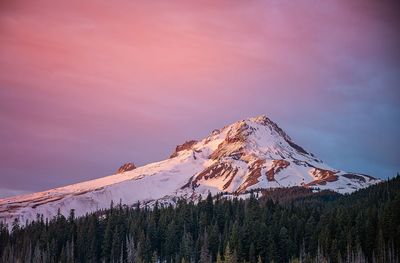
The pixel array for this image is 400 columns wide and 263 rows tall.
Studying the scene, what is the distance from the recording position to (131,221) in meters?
187

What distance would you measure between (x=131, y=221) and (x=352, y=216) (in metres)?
68.3

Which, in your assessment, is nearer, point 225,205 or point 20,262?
point 20,262

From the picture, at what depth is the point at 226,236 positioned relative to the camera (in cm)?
15662

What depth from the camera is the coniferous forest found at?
135 metres

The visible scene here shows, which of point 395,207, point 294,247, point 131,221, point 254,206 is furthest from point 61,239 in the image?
point 395,207

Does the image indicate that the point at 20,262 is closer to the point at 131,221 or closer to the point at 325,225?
the point at 131,221

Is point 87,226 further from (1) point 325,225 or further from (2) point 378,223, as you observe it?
(2) point 378,223

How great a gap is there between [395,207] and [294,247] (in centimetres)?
2613

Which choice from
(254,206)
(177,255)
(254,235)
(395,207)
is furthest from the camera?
(254,206)

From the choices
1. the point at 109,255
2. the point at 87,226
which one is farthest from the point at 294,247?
the point at 87,226

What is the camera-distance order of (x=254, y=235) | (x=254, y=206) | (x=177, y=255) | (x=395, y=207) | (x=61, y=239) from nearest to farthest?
(x=395, y=207), (x=254, y=235), (x=177, y=255), (x=254, y=206), (x=61, y=239)

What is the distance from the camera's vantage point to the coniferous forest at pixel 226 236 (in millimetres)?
135375

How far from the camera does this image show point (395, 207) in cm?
13488

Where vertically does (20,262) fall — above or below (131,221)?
below
